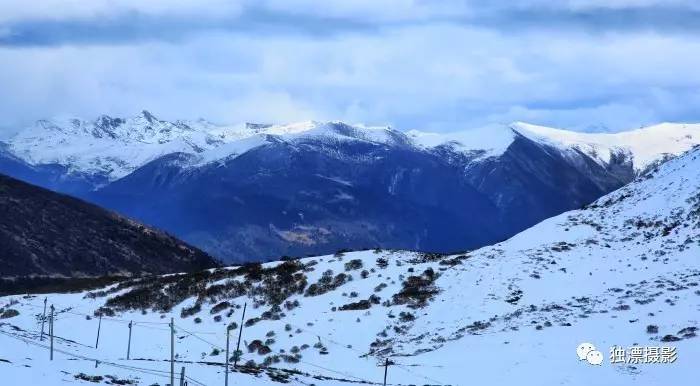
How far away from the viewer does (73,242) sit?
147 meters

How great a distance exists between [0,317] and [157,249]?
9374 centimetres

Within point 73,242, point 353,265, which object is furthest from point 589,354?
point 73,242

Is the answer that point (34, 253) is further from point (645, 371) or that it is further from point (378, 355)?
point (645, 371)

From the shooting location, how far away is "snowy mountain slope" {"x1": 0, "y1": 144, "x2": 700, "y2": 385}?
40281 mm

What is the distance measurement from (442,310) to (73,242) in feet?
363

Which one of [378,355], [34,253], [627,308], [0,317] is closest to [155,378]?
[378,355]

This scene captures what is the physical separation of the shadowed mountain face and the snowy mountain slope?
5774cm

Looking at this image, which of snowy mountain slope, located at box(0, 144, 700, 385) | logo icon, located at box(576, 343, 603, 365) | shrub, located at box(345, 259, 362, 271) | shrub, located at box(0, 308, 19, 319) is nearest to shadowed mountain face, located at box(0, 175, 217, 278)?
shrub, located at box(0, 308, 19, 319)

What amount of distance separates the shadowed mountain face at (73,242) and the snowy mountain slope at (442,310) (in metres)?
57.7

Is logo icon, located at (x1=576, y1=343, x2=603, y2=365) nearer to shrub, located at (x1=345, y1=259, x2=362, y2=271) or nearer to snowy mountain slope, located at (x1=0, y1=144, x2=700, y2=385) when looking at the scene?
snowy mountain slope, located at (x1=0, y1=144, x2=700, y2=385)

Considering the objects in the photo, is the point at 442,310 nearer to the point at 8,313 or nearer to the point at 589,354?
the point at 589,354

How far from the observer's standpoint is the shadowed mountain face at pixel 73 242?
133250 millimetres

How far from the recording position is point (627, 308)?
46.6m

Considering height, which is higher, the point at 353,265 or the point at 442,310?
the point at 353,265
